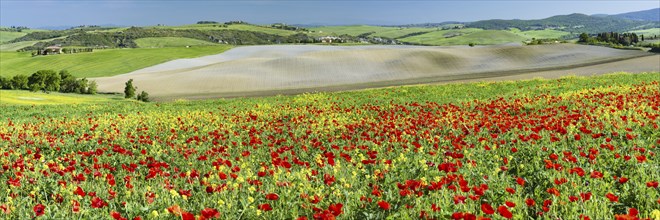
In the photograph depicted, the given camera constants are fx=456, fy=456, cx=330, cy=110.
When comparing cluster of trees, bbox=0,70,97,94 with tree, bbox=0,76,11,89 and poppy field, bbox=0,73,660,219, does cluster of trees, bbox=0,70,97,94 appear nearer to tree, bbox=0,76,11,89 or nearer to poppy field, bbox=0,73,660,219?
tree, bbox=0,76,11,89

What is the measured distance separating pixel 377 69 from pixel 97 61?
91873 millimetres

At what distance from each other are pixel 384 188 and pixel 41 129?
15.2 meters

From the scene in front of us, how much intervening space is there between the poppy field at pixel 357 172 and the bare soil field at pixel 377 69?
61.8 metres

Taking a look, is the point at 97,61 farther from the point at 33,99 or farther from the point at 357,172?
the point at 357,172

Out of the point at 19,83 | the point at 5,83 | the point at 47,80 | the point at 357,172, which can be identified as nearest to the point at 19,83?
the point at 19,83

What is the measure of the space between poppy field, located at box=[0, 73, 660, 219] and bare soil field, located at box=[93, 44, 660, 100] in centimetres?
6177

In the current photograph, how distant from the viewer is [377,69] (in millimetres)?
97938

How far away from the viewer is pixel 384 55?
371 ft

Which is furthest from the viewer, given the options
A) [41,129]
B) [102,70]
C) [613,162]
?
[102,70]

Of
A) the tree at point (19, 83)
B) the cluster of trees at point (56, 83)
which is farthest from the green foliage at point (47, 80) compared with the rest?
the tree at point (19, 83)

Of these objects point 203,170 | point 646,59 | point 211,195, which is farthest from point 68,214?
point 646,59

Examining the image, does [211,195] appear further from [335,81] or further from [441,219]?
[335,81]

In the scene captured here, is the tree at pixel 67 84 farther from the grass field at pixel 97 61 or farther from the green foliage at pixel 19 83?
the grass field at pixel 97 61

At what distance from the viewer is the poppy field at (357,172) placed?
555cm
